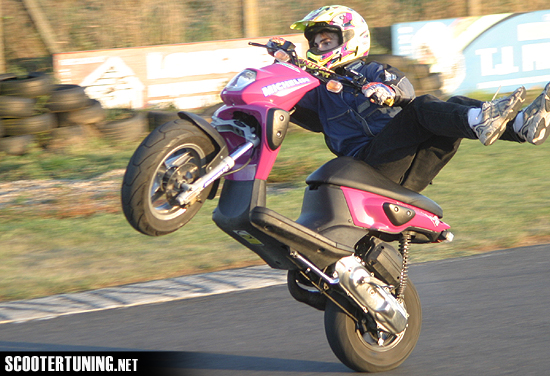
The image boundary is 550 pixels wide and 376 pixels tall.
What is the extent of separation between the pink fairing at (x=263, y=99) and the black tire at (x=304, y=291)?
1.98 ft

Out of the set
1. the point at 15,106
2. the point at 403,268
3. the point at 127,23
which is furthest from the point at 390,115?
the point at 127,23

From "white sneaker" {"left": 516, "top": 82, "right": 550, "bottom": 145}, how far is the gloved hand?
561 millimetres

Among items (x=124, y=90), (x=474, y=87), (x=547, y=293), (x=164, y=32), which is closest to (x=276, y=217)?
(x=547, y=293)

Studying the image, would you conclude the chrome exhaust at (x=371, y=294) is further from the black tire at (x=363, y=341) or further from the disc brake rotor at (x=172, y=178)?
the disc brake rotor at (x=172, y=178)

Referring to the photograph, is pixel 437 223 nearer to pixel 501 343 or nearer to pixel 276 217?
pixel 501 343

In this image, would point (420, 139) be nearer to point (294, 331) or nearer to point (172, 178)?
point (172, 178)

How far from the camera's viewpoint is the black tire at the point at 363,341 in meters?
3.33

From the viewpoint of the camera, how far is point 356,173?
3350 millimetres

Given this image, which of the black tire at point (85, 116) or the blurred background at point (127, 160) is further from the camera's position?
the black tire at point (85, 116)

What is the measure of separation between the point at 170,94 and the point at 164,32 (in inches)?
60.1

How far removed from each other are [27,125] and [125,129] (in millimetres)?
1259

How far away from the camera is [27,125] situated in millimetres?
8875

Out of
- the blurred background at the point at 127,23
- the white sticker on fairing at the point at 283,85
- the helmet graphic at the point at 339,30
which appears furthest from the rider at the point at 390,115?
the blurred background at the point at 127,23

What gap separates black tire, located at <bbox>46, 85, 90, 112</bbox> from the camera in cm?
908
